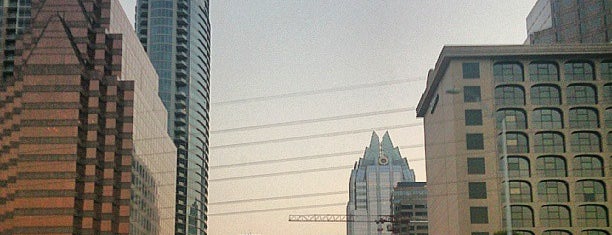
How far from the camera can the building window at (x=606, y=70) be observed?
133250 millimetres

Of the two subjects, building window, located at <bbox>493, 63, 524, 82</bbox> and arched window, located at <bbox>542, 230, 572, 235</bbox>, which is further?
building window, located at <bbox>493, 63, 524, 82</bbox>

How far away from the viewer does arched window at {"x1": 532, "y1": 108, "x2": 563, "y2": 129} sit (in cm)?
13212

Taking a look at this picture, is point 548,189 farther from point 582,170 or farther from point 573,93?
point 573,93

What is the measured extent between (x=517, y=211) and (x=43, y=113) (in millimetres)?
75228

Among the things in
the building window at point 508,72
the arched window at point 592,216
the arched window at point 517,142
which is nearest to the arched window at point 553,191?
the arched window at point 592,216

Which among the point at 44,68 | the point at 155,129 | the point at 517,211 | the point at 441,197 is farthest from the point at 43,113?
the point at 517,211

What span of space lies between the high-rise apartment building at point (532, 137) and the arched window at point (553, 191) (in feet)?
0.45

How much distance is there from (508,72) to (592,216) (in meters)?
23.1

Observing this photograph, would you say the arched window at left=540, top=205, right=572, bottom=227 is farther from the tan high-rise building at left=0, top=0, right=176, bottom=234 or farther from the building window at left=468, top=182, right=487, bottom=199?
the tan high-rise building at left=0, top=0, right=176, bottom=234

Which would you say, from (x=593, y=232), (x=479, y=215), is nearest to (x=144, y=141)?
(x=479, y=215)

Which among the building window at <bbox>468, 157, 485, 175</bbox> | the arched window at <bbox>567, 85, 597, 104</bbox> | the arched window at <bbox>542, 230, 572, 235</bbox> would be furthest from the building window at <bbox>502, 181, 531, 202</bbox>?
the arched window at <bbox>567, 85, 597, 104</bbox>

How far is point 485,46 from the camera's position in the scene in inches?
5148

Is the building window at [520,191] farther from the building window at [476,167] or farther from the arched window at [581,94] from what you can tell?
the arched window at [581,94]

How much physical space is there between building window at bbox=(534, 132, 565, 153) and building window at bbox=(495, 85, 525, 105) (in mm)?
5471
